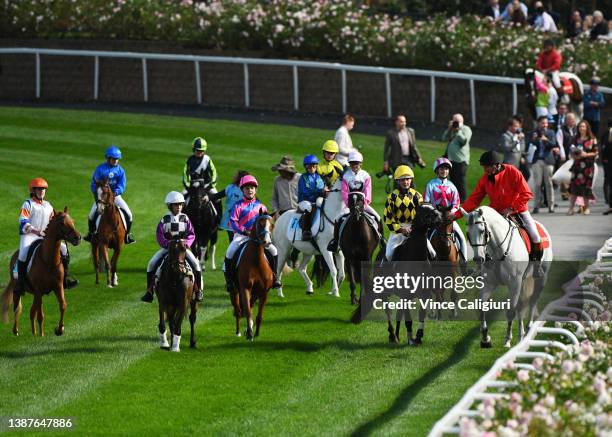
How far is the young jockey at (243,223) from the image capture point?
1703 centimetres

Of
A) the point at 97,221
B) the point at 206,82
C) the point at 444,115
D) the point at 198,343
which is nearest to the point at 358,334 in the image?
the point at 198,343

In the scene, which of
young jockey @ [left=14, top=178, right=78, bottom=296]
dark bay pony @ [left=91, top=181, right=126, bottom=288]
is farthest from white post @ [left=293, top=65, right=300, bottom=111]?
young jockey @ [left=14, top=178, right=78, bottom=296]

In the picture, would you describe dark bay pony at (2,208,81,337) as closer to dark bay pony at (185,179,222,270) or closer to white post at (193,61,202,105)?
dark bay pony at (185,179,222,270)

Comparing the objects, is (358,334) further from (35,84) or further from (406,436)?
(35,84)

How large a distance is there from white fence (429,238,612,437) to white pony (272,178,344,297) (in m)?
3.72

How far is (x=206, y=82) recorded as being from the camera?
35.2 meters

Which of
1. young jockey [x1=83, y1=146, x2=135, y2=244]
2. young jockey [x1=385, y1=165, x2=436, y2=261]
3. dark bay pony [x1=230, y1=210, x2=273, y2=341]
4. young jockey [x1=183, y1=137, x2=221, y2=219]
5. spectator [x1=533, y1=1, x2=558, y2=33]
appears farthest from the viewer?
spectator [x1=533, y1=1, x2=558, y2=33]

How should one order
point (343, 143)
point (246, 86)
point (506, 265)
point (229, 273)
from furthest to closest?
point (246, 86), point (343, 143), point (229, 273), point (506, 265)

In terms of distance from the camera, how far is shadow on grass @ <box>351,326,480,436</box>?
42.8 feet

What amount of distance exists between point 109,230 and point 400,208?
→ 5557mm

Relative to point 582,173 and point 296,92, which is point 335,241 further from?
point 296,92

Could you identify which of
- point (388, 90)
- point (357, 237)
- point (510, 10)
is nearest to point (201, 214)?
point (357, 237)

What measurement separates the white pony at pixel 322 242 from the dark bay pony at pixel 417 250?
109 inches

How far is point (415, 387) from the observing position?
14.5 m
